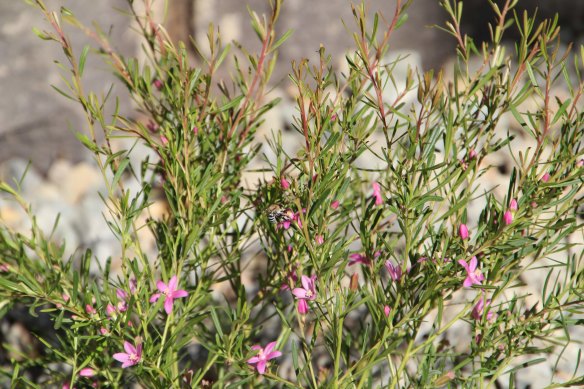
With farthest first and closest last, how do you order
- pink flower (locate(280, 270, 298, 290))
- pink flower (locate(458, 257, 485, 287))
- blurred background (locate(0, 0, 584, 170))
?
blurred background (locate(0, 0, 584, 170)) → pink flower (locate(280, 270, 298, 290)) → pink flower (locate(458, 257, 485, 287))

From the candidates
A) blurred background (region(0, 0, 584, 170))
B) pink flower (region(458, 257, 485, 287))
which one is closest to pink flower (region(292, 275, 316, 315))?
pink flower (region(458, 257, 485, 287))

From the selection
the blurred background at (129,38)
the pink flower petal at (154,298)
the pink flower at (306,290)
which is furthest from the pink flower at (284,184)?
the blurred background at (129,38)

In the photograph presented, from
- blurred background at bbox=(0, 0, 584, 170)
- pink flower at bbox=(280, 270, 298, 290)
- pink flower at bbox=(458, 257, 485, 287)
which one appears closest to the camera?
pink flower at bbox=(458, 257, 485, 287)

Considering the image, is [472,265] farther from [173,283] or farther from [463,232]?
[173,283]

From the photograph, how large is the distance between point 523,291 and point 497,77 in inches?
38.8

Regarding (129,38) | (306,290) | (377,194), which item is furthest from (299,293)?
(129,38)

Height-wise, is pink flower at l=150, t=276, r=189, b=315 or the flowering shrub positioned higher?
the flowering shrub

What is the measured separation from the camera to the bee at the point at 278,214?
3.43ft

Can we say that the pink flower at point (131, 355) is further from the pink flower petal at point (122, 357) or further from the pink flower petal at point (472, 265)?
the pink flower petal at point (472, 265)

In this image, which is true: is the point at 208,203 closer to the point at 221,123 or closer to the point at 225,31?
the point at 221,123

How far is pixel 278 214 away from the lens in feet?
3.50

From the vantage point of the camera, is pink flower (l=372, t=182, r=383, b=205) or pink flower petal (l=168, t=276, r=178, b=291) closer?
pink flower petal (l=168, t=276, r=178, b=291)

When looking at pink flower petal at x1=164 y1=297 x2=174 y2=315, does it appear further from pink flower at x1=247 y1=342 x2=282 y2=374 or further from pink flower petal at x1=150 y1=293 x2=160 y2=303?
pink flower at x1=247 y1=342 x2=282 y2=374

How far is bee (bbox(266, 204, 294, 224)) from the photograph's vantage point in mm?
1045
